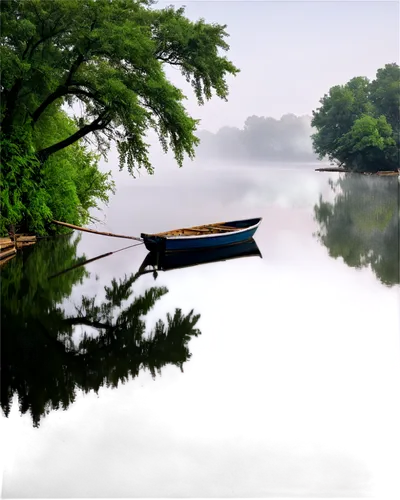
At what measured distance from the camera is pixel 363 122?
84.2 m

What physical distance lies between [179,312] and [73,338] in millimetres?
3362

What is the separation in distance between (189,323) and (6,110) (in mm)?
13111

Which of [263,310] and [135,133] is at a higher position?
[135,133]

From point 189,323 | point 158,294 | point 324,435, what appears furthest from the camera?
point 158,294

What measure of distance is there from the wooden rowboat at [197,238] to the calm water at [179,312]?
3.90ft

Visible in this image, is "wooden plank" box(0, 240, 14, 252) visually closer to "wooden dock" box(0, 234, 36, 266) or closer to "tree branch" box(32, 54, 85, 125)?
"wooden dock" box(0, 234, 36, 266)

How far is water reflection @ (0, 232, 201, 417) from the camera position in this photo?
9.29 metres

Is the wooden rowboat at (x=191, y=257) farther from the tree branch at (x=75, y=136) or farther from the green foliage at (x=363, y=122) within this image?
the green foliage at (x=363, y=122)

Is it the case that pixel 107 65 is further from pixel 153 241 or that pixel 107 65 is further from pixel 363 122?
pixel 363 122

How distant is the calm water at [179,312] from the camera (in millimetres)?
10273

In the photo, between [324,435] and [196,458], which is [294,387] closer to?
[324,435]

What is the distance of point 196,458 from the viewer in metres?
6.51

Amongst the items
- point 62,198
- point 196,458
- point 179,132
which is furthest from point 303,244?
point 196,458

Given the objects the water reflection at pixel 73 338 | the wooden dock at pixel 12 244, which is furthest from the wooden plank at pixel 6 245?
the water reflection at pixel 73 338
